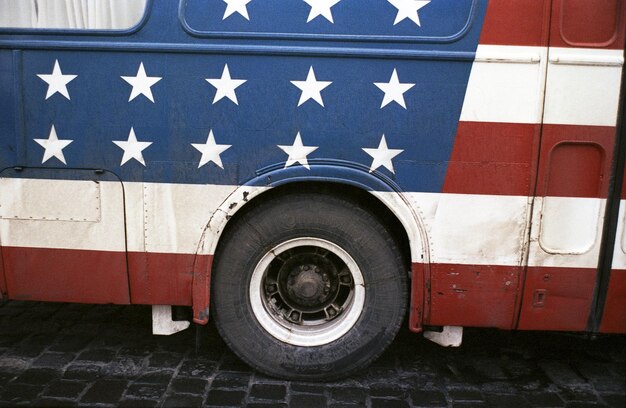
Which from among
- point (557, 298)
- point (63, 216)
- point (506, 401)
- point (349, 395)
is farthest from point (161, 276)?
point (557, 298)

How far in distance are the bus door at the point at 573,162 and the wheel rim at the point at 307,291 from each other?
103 cm

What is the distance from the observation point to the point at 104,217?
3516 mm

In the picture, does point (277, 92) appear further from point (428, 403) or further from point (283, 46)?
point (428, 403)

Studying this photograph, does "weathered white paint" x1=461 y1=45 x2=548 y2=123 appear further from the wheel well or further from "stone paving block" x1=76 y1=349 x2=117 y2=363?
"stone paving block" x1=76 y1=349 x2=117 y2=363

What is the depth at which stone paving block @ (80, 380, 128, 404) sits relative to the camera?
11.4ft

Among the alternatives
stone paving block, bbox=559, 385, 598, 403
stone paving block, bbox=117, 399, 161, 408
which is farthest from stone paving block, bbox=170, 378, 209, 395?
stone paving block, bbox=559, 385, 598, 403

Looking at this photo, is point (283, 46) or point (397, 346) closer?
point (283, 46)

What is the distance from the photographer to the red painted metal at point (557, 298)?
11.3ft

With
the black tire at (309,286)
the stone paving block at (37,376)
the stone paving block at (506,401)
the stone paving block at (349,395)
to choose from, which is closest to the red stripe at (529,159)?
the black tire at (309,286)

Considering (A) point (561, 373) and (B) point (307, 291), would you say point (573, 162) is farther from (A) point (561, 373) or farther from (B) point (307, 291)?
(B) point (307, 291)

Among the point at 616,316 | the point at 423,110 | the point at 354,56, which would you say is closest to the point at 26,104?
the point at 354,56

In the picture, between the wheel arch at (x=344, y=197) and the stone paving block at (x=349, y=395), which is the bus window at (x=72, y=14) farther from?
the stone paving block at (x=349, y=395)

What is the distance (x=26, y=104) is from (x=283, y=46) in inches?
59.3

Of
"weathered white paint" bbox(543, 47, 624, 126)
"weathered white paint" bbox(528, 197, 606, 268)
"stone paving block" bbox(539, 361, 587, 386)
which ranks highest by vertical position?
"weathered white paint" bbox(543, 47, 624, 126)
